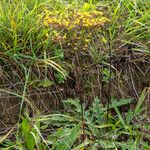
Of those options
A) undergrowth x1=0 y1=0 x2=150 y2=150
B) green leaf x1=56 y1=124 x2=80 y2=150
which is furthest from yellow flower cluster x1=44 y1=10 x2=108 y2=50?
green leaf x1=56 y1=124 x2=80 y2=150

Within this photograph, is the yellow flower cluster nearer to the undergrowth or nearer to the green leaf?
the undergrowth

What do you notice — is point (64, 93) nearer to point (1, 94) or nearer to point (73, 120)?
point (73, 120)

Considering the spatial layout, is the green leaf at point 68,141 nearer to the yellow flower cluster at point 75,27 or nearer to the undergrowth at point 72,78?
the undergrowth at point 72,78

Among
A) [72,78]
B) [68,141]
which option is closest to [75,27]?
[72,78]

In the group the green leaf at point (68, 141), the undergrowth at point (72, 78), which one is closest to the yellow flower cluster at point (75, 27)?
the undergrowth at point (72, 78)

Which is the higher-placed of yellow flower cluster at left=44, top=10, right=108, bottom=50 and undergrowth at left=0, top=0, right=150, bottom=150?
yellow flower cluster at left=44, top=10, right=108, bottom=50

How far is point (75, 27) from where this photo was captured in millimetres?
2354

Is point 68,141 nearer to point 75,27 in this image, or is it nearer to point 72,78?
point 72,78

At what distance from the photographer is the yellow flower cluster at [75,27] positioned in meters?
2.36

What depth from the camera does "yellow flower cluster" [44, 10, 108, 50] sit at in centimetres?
236

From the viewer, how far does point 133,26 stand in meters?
2.86

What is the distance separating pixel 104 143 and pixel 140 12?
1.02 m

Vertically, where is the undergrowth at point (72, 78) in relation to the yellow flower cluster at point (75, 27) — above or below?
below

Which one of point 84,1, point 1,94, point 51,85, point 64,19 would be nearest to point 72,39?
point 64,19
